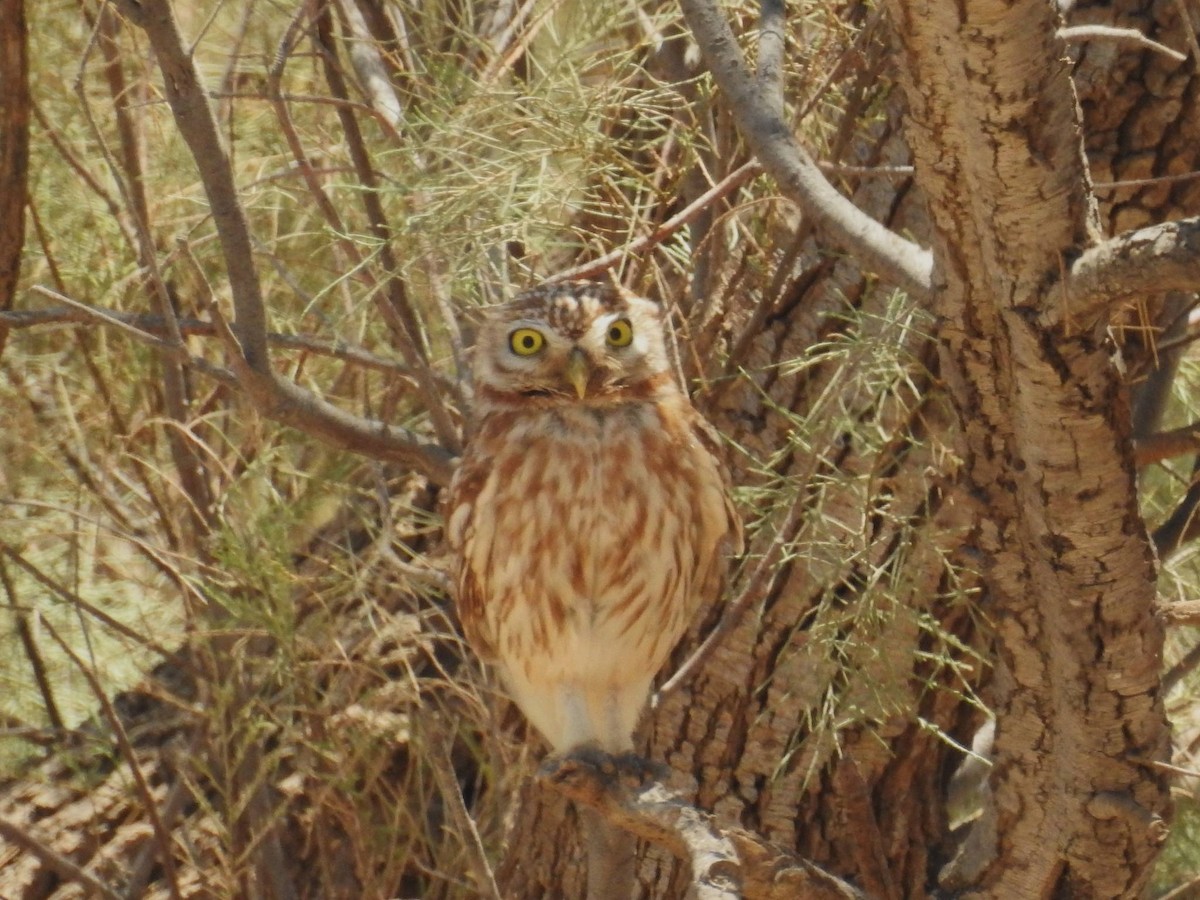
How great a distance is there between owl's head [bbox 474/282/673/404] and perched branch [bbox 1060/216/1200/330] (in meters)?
1.04

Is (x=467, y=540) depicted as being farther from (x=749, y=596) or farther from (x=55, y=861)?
(x=55, y=861)

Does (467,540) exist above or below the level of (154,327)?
below

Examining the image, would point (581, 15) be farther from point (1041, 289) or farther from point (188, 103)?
point (1041, 289)

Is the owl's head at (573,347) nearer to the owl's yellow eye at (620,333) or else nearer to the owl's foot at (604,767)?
the owl's yellow eye at (620,333)

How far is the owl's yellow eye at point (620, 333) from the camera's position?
291 cm

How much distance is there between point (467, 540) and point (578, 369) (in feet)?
1.31

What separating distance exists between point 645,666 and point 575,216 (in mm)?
1019

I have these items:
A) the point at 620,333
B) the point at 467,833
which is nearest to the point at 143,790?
the point at 467,833

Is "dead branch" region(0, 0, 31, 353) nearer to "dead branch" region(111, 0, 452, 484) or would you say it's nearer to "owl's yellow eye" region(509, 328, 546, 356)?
"dead branch" region(111, 0, 452, 484)

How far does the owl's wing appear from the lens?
2984 mm

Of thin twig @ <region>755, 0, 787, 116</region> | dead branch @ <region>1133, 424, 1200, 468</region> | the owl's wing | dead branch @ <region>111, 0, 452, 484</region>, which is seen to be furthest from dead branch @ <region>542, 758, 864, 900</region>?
thin twig @ <region>755, 0, 787, 116</region>

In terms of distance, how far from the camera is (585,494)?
2.94 m

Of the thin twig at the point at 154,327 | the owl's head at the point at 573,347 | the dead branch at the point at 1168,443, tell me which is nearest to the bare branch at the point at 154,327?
the thin twig at the point at 154,327

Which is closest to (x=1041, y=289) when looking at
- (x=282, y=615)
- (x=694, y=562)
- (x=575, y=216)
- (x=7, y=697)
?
(x=694, y=562)
